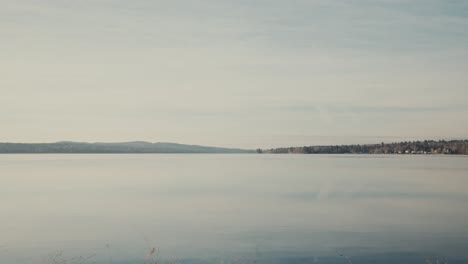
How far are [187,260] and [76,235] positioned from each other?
6.39m

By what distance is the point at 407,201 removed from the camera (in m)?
32.0

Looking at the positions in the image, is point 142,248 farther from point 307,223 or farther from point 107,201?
point 107,201

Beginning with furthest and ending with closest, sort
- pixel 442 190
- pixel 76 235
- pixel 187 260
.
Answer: pixel 442 190 → pixel 76 235 → pixel 187 260

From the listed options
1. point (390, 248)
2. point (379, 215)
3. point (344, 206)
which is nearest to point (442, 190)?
point (344, 206)

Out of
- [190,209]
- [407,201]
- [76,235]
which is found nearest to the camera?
[76,235]

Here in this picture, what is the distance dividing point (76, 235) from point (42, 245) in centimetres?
206

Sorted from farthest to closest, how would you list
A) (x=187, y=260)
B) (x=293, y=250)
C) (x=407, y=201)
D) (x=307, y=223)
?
(x=407, y=201) < (x=307, y=223) < (x=293, y=250) < (x=187, y=260)

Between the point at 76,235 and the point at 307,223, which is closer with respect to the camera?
the point at 76,235

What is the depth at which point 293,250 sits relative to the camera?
55.7 ft

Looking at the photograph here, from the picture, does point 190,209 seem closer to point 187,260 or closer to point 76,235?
point 76,235

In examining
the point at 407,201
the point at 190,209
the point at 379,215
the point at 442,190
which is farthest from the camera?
the point at 442,190

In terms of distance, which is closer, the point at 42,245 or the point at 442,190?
the point at 42,245

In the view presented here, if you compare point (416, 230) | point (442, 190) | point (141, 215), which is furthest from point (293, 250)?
point (442, 190)

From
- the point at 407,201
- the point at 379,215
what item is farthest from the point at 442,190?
the point at 379,215
